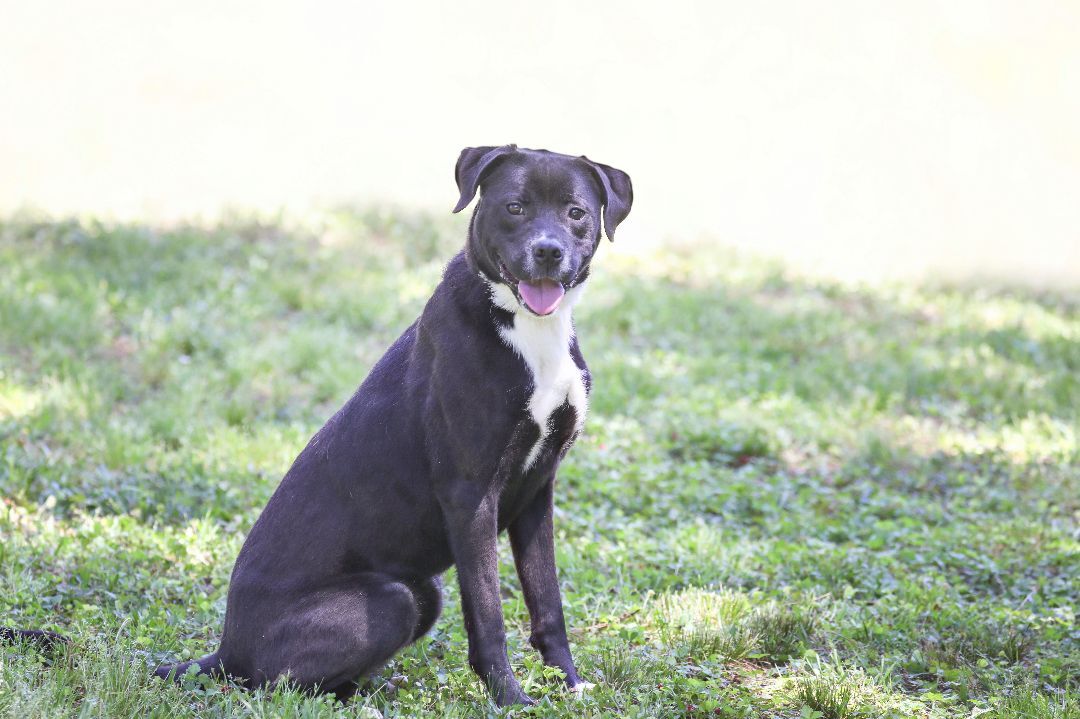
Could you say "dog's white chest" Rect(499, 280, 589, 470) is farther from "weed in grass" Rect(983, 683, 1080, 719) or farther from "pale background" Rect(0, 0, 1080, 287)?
"pale background" Rect(0, 0, 1080, 287)

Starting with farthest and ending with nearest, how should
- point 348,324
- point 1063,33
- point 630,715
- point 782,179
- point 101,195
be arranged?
point 1063,33 < point 782,179 < point 101,195 < point 348,324 < point 630,715

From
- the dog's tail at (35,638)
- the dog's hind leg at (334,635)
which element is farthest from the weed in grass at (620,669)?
the dog's tail at (35,638)

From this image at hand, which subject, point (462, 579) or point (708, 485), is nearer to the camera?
point (462, 579)

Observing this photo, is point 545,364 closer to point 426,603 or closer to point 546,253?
point 546,253

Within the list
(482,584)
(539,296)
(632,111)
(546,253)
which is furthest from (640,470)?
(632,111)

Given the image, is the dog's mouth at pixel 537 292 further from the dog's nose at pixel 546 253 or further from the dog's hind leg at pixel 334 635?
the dog's hind leg at pixel 334 635

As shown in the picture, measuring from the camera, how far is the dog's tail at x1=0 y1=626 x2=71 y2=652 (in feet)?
12.1

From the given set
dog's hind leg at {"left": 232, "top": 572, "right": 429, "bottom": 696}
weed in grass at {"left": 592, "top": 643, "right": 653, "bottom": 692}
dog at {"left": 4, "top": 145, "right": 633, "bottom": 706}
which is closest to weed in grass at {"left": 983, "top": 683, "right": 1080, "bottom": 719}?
weed in grass at {"left": 592, "top": 643, "right": 653, "bottom": 692}

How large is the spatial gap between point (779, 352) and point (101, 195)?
6.69 m

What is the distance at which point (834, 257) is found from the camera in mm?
11594

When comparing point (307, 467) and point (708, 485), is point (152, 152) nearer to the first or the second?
point (708, 485)

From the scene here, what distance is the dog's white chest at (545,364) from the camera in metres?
3.59

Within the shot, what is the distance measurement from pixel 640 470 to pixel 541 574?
2.49 m

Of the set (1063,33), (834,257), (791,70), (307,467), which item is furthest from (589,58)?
(307,467)
